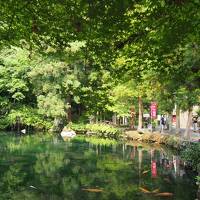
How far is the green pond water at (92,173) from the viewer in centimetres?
Result: 2039

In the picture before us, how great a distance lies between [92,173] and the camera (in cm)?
2559

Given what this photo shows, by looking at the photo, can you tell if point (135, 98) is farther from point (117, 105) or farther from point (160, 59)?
point (160, 59)

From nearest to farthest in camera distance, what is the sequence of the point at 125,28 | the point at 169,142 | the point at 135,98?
the point at 125,28, the point at 169,142, the point at 135,98

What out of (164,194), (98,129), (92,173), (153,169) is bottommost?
A: (164,194)

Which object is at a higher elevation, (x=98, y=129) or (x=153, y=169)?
(x=98, y=129)

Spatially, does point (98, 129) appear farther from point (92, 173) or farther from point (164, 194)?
point (164, 194)

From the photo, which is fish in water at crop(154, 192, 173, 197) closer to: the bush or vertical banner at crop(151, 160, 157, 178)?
vertical banner at crop(151, 160, 157, 178)

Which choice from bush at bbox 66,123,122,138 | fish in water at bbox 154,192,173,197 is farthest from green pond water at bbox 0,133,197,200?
bush at bbox 66,123,122,138

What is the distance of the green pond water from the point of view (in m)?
20.4

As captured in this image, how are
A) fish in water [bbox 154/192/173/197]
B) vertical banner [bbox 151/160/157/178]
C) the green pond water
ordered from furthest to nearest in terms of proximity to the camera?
1. vertical banner [bbox 151/160/157/178]
2. the green pond water
3. fish in water [bbox 154/192/173/197]

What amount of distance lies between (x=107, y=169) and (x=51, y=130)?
29.4 meters

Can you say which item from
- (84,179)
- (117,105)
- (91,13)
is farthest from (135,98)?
(91,13)

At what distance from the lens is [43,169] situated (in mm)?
27297

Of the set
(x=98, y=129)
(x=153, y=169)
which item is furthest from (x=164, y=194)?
(x=98, y=129)
